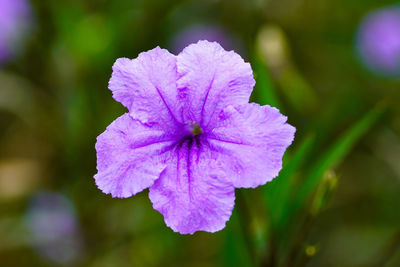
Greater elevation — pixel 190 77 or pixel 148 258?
pixel 190 77

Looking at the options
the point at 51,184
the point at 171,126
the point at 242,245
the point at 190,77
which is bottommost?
the point at 51,184

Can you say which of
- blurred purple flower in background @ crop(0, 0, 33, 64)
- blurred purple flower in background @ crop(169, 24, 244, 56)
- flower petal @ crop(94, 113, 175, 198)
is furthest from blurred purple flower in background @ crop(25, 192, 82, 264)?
flower petal @ crop(94, 113, 175, 198)

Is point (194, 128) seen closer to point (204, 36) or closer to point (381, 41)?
point (204, 36)

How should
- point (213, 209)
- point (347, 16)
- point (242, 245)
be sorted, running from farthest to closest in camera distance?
1. point (347, 16)
2. point (242, 245)
3. point (213, 209)

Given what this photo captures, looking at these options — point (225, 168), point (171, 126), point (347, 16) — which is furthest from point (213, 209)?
point (347, 16)

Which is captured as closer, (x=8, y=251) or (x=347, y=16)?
(x=8, y=251)

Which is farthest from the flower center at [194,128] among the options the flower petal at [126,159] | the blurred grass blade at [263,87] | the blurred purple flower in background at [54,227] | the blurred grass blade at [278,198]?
the blurred purple flower in background at [54,227]

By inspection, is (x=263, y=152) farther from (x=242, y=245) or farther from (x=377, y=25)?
(x=377, y=25)
